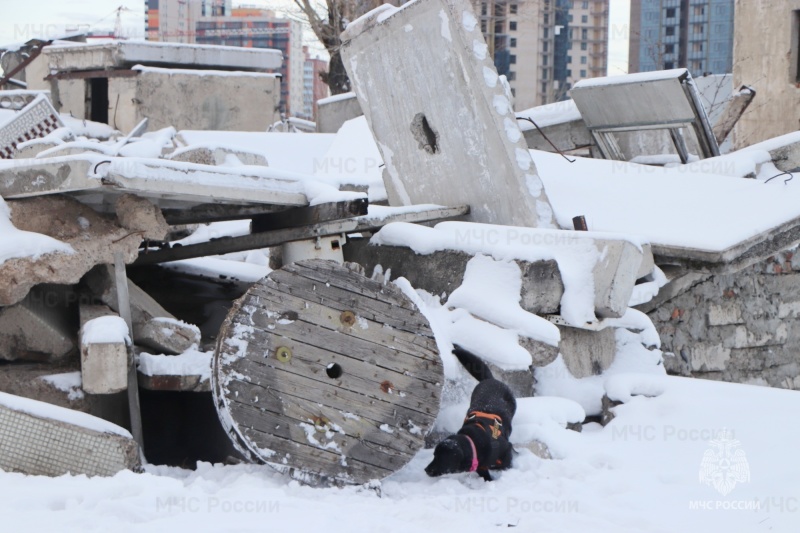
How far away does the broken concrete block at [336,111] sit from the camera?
1400 centimetres

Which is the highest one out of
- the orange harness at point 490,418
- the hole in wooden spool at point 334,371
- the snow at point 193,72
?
the snow at point 193,72

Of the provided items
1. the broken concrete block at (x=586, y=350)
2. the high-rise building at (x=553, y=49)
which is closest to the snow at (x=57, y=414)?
the broken concrete block at (x=586, y=350)

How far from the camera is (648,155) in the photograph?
9602mm

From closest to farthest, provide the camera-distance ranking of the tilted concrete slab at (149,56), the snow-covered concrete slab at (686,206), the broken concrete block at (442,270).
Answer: the broken concrete block at (442,270) < the snow-covered concrete slab at (686,206) < the tilted concrete slab at (149,56)

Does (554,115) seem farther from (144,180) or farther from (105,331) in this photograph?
(105,331)

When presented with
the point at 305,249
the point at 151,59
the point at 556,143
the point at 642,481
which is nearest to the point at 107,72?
the point at 151,59

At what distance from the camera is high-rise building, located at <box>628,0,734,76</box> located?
73500 millimetres

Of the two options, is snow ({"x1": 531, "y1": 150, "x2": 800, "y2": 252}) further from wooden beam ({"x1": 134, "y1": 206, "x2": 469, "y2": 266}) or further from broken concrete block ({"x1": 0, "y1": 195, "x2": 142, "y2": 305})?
broken concrete block ({"x1": 0, "y1": 195, "x2": 142, "y2": 305})

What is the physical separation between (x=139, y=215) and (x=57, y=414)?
1.12 m

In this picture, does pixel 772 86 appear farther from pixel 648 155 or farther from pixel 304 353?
pixel 304 353

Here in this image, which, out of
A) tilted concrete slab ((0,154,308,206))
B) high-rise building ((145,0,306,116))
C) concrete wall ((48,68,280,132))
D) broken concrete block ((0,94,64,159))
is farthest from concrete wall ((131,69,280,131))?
high-rise building ((145,0,306,116))

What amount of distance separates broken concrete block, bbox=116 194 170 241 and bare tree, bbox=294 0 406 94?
14.8 metres

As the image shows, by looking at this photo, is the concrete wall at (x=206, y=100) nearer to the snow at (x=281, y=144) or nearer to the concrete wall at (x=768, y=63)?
the snow at (x=281, y=144)

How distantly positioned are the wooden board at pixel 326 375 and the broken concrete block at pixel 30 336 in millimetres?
1225
